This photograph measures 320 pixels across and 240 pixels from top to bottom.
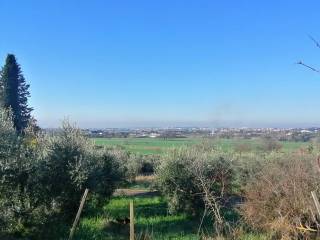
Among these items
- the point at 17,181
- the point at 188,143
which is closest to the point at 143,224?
the point at 17,181

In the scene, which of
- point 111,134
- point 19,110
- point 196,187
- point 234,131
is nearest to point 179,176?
point 196,187

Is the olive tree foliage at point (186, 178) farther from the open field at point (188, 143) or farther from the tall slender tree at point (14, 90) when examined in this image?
the tall slender tree at point (14, 90)

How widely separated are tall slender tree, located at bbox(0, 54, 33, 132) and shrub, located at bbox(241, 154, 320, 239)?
1637 inches

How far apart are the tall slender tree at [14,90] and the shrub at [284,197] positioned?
1637 inches

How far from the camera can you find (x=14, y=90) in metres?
54.1

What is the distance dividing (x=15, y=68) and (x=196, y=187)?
38.6m

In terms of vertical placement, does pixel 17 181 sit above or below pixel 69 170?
below

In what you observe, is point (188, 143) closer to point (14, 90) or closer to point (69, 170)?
point (69, 170)

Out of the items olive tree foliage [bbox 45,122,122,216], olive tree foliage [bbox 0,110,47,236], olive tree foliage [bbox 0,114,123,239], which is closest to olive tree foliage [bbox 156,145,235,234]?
olive tree foliage [bbox 0,114,123,239]

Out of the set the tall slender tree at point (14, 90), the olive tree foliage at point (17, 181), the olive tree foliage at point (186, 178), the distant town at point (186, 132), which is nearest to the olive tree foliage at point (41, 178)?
the olive tree foliage at point (17, 181)

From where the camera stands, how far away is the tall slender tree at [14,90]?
174 feet

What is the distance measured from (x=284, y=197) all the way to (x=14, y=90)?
45992 mm

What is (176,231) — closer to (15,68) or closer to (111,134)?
(15,68)

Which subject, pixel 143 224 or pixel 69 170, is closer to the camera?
pixel 69 170
